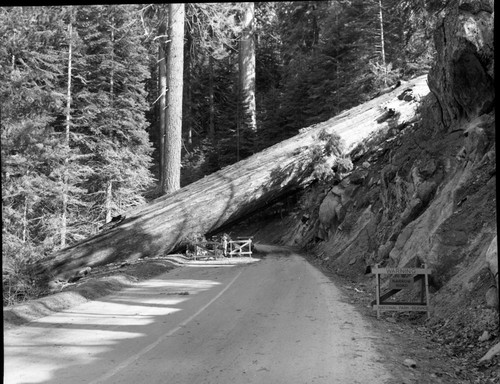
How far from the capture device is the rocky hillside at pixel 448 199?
732cm

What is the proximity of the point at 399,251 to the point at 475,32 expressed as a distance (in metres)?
5.40

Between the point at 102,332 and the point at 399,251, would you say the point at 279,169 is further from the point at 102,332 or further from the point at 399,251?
the point at 102,332

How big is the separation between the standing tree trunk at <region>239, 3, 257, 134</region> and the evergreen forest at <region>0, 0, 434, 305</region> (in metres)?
0.11

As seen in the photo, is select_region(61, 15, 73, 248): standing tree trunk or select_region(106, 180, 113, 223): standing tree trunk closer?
select_region(61, 15, 73, 248): standing tree trunk

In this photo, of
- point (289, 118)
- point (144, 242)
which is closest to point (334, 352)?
point (144, 242)

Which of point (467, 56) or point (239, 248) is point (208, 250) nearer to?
point (239, 248)

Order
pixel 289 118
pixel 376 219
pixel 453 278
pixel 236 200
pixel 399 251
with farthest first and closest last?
pixel 289 118 < pixel 236 200 < pixel 376 219 < pixel 399 251 < pixel 453 278

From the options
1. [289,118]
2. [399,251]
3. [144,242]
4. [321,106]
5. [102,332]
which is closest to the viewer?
[102,332]

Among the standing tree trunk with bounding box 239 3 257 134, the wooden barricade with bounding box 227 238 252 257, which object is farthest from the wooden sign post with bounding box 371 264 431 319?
the standing tree trunk with bounding box 239 3 257 134

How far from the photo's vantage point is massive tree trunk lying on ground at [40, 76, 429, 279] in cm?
1584

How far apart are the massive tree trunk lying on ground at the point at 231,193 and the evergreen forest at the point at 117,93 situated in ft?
5.96

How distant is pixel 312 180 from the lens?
2098 cm

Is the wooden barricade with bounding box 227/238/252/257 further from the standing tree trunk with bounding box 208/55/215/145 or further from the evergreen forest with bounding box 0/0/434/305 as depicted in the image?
the standing tree trunk with bounding box 208/55/215/145

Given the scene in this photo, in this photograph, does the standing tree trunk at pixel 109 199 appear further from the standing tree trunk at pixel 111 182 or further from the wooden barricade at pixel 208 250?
the wooden barricade at pixel 208 250
